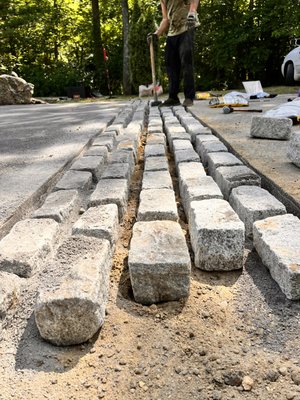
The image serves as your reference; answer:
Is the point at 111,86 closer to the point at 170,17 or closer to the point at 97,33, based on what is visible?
the point at 97,33

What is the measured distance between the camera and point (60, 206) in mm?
2023

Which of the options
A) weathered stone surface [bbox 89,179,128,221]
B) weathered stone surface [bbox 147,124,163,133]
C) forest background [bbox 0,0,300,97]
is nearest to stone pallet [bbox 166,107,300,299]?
weathered stone surface [bbox 89,179,128,221]

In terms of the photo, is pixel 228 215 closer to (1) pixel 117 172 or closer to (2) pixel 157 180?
(2) pixel 157 180

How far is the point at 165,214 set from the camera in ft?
5.93

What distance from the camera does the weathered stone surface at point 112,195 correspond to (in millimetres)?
2037

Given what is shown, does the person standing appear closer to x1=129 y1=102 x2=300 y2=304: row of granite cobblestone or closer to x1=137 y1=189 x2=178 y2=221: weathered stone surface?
x1=129 y1=102 x2=300 y2=304: row of granite cobblestone

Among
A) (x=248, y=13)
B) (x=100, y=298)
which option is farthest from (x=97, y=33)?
(x=100, y=298)

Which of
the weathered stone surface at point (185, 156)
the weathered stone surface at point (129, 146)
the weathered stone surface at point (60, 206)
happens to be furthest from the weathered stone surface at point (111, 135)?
the weathered stone surface at point (60, 206)

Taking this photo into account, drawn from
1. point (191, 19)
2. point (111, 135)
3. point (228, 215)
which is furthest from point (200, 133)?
point (191, 19)

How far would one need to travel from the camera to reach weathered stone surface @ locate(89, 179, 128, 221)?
2037 millimetres

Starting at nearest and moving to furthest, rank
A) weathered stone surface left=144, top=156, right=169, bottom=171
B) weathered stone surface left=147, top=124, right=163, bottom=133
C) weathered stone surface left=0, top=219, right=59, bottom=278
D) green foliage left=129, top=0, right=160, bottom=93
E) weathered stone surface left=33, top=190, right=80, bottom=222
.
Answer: weathered stone surface left=0, top=219, right=59, bottom=278, weathered stone surface left=33, top=190, right=80, bottom=222, weathered stone surface left=144, top=156, right=169, bottom=171, weathered stone surface left=147, top=124, right=163, bottom=133, green foliage left=129, top=0, right=160, bottom=93

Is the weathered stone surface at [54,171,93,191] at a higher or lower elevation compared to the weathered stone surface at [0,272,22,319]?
higher

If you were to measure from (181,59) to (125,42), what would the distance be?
26.5 feet

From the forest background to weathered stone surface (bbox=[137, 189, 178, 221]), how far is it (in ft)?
33.9
